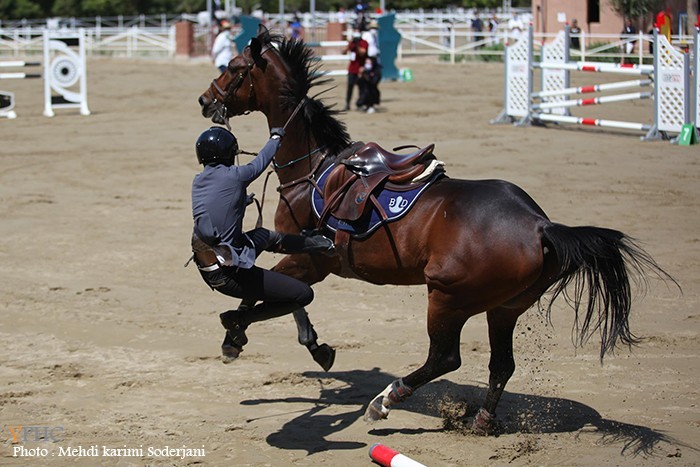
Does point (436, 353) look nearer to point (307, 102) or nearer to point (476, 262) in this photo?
point (476, 262)

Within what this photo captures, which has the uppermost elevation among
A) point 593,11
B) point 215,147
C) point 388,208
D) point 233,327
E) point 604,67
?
point 593,11

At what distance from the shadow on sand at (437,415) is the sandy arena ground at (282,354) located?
0.05ft

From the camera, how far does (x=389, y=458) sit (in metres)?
4.91

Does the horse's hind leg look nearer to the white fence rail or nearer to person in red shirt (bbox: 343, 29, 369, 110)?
person in red shirt (bbox: 343, 29, 369, 110)

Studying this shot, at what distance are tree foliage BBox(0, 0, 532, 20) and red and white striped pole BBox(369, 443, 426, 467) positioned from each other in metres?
54.1

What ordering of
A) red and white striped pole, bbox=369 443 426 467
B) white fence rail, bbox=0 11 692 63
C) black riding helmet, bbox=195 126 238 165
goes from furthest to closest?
white fence rail, bbox=0 11 692 63
black riding helmet, bbox=195 126 238 165
red and white striped pole, bbox=369 443 426 467

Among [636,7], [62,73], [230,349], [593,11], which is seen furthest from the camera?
[593,11]

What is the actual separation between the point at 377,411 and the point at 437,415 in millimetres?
633

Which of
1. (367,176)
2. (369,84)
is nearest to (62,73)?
(369,84)

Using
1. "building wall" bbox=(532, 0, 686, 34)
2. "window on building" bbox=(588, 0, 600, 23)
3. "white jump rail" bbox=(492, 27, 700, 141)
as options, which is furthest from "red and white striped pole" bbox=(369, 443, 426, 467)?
"window on building" bbox=(588, 0, 600, 23)

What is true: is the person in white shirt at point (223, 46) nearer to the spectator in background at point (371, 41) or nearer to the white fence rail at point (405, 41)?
the spectator in background at point (371, 41)

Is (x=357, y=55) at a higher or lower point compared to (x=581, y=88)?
higher

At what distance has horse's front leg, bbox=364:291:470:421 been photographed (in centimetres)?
545

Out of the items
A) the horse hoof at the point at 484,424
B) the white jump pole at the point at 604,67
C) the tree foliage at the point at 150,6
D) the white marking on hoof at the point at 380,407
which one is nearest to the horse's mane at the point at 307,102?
the white marking on hoof at the point at 380,407
